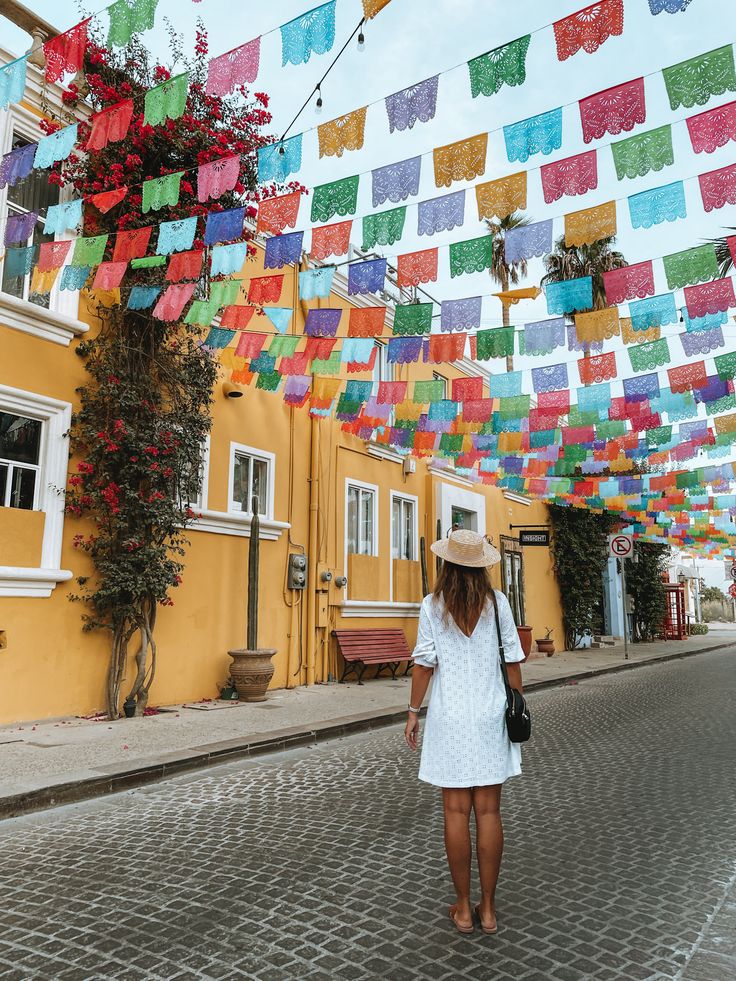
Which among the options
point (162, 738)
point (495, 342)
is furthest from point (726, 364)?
point (162, 738)

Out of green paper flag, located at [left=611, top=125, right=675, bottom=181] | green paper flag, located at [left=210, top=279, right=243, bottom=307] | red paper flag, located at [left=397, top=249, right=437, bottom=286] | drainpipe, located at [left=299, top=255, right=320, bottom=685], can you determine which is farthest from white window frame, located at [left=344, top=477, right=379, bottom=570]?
green paper flag, located at [left=611, top=125, right=675, bottom=181]

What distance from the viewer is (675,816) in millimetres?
5035

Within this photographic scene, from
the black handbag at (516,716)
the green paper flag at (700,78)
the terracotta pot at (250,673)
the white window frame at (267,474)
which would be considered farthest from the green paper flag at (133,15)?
the terracotta pot at (250,673)

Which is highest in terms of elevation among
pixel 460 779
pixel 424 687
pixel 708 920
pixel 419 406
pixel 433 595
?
pixel 419 406

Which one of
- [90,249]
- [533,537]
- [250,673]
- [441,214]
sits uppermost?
[90,249]

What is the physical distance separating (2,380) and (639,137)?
672 centimetres

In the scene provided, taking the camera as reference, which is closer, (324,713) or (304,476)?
(324,713)

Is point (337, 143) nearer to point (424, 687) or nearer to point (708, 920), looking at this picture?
point (424, 687)

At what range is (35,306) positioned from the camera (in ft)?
27.0

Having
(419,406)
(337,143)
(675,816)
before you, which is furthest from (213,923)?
(419,406)

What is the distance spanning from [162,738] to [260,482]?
520 cm

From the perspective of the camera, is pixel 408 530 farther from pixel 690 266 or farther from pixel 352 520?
pixel 690 266

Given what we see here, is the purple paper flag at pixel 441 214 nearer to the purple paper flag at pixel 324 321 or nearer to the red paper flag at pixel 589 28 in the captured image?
the red paper flag at pixel 589 28

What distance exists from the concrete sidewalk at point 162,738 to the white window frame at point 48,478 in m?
1.56
